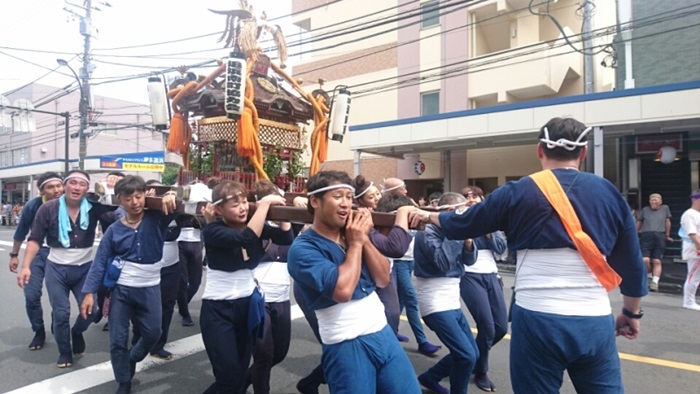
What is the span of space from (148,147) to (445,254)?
41160mm

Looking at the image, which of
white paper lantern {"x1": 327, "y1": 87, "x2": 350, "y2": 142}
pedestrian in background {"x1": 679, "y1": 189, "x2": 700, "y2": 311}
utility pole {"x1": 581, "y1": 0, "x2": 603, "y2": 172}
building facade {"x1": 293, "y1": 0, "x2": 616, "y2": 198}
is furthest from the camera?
building facade {"x1": 293, "y1": 0, "x2": 616, "y2": 198}

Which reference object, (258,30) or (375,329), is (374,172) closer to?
(258,30)

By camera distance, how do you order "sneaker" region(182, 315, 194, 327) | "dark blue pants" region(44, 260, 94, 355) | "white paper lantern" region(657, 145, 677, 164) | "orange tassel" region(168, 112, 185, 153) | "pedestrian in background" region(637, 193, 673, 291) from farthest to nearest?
"white paper lantern" region(657, 145, 677, 164) → "pedestrian in background" region(637, 193, 673, 291) → "orange tassel" region(168, 112, 185, 153) → "sneaker" region(182, 315, 194, 327) → "dark blue pants" region(44, 260, 94, 355)

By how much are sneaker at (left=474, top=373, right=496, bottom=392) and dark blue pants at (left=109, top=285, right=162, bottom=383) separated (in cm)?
273

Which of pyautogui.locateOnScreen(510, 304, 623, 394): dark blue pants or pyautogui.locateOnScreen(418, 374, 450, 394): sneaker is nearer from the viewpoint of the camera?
pyautogui.locateOnScreen(510, 304, 623, 394): dark blue pants

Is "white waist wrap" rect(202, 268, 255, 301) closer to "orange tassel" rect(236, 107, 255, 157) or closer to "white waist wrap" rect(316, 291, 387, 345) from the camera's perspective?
"white waist wrap" rect(316, 291, 387, 345)

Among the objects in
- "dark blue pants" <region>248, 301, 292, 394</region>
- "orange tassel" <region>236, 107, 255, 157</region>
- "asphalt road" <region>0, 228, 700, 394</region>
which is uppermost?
"orange tassel" <region>236, 107, 255, 157</region>

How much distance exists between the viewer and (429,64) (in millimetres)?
17047

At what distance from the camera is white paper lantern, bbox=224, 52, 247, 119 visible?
5277mm

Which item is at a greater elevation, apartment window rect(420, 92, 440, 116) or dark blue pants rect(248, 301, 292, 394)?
apartment window rect(420, 92, 440, 116)

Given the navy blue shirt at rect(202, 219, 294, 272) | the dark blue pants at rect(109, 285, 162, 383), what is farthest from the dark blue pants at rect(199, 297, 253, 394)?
the dark blue pants at rect(109, 285, 162, 383)

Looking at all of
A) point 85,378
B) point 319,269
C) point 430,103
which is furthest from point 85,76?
point 319,269

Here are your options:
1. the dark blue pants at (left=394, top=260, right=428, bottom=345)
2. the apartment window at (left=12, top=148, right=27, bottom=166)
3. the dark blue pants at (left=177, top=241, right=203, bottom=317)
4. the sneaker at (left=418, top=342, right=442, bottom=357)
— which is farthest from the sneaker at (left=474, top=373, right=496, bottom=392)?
the apartment window at (left=12, top=148, right=27, bottom=166)

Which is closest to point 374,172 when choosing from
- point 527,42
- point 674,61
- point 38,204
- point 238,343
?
point 527,42
